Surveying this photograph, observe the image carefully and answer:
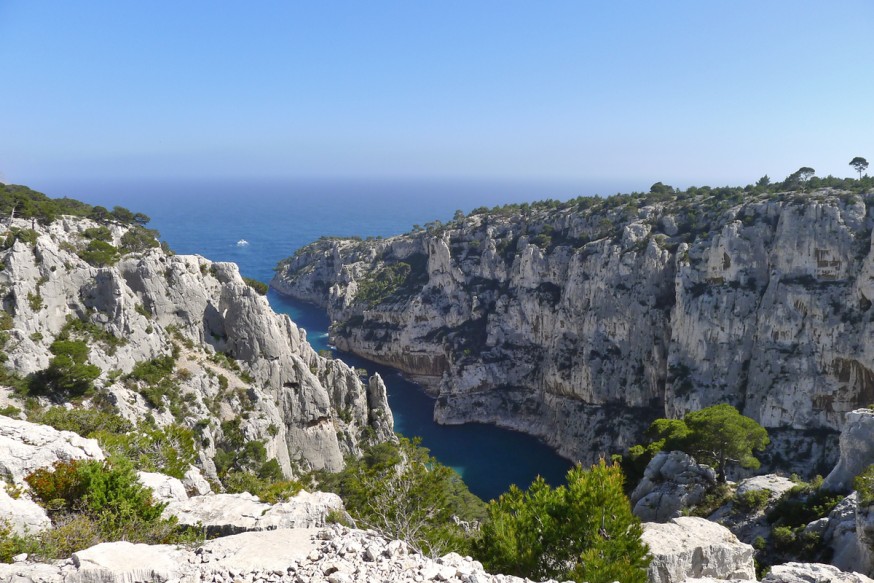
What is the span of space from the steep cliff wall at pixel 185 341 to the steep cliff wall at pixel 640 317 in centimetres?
2040

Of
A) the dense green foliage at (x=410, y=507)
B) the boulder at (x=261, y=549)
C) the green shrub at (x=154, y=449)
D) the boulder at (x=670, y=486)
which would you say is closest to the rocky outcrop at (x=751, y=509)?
the boulder at (x=670, y=486)

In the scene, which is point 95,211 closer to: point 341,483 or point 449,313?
point 341,483

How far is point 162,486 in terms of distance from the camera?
44.4ft

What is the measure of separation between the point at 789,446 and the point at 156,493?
39.2 m

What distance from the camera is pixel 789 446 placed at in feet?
115

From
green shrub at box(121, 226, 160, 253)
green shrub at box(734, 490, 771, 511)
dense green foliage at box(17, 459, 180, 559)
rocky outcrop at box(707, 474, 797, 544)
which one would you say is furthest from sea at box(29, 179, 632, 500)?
dense green foliage at box(17, 459, 180, 559)

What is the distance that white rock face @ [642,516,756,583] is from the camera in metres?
13.7

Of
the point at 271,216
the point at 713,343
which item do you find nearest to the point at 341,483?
the point at 713,343

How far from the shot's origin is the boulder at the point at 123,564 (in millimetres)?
8047

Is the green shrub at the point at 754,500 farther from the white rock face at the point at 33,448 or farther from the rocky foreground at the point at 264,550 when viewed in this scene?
the white rock face at the point at 33,448

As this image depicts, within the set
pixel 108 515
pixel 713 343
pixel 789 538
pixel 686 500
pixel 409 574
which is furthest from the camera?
pixel 713 343

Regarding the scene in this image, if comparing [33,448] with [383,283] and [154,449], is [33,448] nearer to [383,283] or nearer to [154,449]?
[154,449]

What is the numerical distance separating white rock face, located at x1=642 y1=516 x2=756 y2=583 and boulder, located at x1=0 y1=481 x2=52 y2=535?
47.1ft

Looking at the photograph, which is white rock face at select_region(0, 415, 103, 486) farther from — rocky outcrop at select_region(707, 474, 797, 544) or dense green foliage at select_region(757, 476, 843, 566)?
rocky outcrop at select_region(707, 474, 797, 544)
